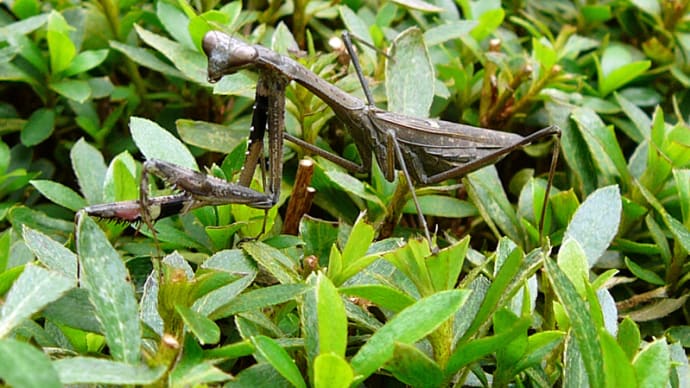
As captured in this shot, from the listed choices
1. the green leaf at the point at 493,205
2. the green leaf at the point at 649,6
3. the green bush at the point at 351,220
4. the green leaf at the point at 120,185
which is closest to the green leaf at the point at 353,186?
the green bush at the point at 351,220

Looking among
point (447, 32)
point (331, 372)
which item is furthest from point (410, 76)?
point (331, 372)

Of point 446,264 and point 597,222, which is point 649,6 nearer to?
point 597,222

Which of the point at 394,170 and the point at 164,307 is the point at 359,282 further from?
the point at 394,170

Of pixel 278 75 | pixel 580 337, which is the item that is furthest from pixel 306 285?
pixel 278 75

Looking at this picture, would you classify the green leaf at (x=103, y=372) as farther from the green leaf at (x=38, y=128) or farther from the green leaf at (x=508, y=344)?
the green leaf at (x=38, y=128)

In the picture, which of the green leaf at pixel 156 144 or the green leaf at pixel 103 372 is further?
the green leaf at pixel 156 144
